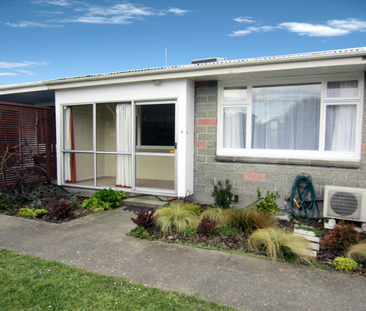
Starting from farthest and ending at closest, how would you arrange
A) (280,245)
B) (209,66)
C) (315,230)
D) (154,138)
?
(154,138), (209,66), (315,230), (280,245)

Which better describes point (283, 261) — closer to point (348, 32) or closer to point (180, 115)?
point (180, 115)

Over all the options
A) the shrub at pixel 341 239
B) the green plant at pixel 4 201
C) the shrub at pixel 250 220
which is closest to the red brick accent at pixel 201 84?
the shrub at pixel 250 220

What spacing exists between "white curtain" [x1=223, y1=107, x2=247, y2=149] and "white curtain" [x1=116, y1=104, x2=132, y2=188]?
2.27 meters

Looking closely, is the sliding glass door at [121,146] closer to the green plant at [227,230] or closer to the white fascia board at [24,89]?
the white fascia board at [24,89]

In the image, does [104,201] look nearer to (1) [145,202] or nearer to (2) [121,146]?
(1) [145,202]

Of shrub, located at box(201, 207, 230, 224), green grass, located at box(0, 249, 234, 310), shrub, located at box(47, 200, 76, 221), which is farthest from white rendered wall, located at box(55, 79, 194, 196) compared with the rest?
green grass, located at box(0, 249, 234, 310)

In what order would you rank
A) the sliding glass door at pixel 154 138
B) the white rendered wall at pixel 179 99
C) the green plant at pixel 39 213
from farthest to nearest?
the sliding glass door at pixel 154 138 → the white rendered wall at pixel 179 99 → the green plant at pixel 39 213

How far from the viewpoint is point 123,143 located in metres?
6.93

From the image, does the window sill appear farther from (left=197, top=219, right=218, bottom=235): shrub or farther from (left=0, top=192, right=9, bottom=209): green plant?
(left=0, top=192, right=9, bottom=209): green plant

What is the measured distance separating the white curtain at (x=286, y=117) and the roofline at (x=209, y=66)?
96cm

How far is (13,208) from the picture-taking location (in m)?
6.40

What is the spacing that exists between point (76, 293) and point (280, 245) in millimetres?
2611

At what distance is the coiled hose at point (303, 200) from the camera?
5.56 meters

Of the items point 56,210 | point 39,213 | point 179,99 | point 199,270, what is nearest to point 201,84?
point 179,99
